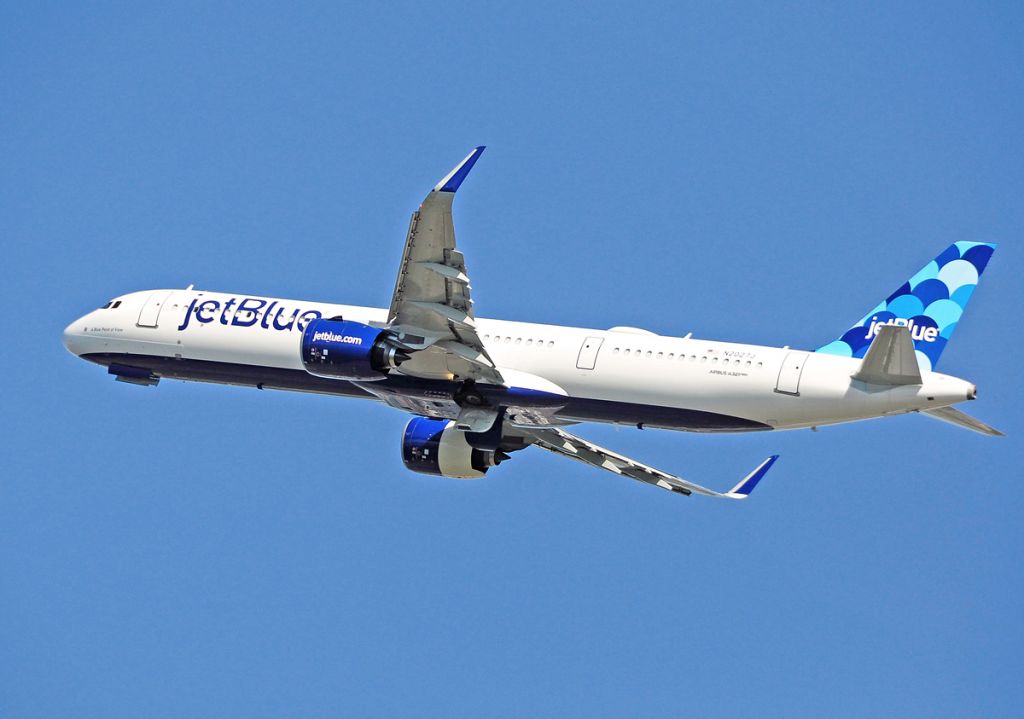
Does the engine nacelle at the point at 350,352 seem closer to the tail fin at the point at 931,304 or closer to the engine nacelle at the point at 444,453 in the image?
the engine nacelle at the point at 444,453

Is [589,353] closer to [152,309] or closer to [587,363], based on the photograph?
[587,363]

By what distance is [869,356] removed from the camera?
157 ft

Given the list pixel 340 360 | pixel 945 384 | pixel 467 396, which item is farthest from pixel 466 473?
pixel 945 384

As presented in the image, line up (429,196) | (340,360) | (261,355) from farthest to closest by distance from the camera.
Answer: (261,355) < (340,360) < (429,196)

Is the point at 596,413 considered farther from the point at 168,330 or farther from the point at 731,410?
the point at 168,330

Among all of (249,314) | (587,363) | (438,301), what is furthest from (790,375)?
(249,314)

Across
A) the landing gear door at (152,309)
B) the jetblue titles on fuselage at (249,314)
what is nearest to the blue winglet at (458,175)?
the jetblue titles on fuselage at (249,314)

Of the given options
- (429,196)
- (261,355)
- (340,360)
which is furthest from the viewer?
(261,355)

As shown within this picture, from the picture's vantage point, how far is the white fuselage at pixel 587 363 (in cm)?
4931

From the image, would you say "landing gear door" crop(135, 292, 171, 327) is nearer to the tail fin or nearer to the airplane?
the airplane

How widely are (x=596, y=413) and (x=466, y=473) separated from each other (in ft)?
20.5

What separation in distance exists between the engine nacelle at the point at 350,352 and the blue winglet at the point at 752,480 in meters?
11.5

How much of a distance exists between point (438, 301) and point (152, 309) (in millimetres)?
12554

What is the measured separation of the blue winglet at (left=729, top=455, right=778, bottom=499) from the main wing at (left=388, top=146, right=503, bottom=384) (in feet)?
28.0
